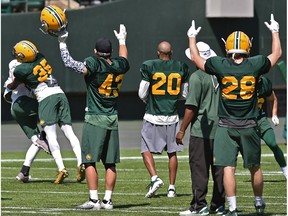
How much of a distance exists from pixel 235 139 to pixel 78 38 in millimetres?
22797

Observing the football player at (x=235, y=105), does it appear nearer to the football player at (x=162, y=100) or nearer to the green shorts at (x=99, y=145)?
the green shorts at (x=99, y=145)

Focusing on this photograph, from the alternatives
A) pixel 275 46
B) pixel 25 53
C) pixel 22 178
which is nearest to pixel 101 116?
pixel 275 46

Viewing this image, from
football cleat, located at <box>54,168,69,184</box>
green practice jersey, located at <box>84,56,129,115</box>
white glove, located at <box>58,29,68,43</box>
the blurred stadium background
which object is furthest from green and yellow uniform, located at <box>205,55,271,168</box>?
the blurred stadium background

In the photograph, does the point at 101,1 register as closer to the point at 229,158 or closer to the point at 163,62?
the point at 163,62

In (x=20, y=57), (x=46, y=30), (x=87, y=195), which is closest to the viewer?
(x=46, y=30)

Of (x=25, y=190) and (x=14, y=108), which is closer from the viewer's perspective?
(x=25, y=190)

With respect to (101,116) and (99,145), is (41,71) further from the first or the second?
(99,145)

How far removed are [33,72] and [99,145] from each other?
3866 mm

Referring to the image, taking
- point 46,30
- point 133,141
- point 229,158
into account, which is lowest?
point 133,141

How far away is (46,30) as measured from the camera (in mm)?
13844

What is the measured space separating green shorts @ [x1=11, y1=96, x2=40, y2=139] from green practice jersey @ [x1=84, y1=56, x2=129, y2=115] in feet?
14.2

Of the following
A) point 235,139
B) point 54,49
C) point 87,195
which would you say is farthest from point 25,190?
point 54,49

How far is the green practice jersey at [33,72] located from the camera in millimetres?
16938

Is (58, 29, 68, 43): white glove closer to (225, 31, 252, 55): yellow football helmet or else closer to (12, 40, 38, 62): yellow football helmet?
(225, 31, 252, 55): yellow football helmet
